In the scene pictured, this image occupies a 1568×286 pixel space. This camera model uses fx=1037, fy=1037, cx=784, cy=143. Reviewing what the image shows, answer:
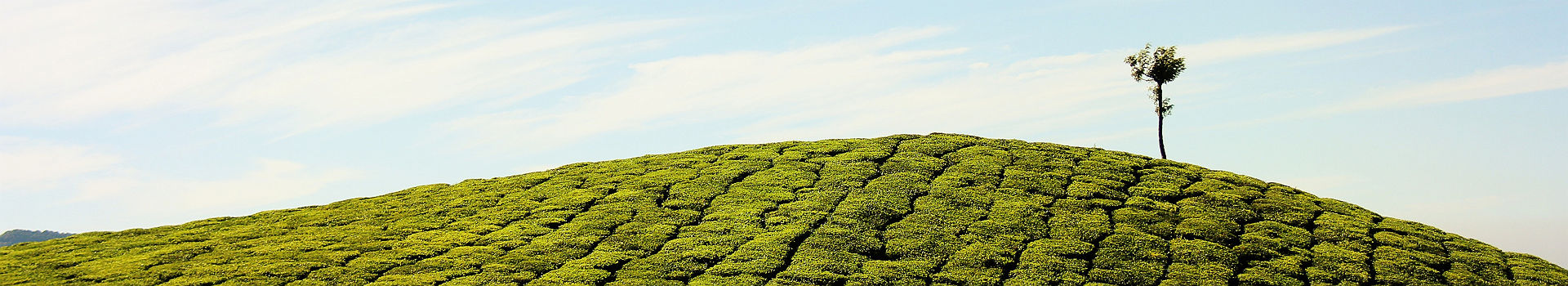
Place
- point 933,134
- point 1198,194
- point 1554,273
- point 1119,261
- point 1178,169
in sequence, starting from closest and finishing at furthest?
point 1119,261 < point 1554,273 < point 1198,194 < point 1178,169 < point 933,134

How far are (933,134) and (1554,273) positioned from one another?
64.7 feet

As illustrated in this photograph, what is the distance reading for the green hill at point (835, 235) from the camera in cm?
2814

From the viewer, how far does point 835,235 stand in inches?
1163

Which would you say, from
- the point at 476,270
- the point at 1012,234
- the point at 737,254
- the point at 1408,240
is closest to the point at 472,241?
the point at 476,270

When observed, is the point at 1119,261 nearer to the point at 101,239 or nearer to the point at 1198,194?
the point at 1198,194

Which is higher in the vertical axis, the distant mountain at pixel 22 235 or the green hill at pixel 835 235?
the distant mountain at pixel 22 235

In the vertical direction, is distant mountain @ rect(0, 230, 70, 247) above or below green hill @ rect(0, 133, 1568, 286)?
above

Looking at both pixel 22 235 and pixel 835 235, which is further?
pixel 22 235

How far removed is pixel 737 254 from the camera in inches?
1123

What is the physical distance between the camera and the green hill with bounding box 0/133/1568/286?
1108 inches

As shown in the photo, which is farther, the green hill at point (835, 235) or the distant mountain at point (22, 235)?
the distant mountain at point (22, 235)

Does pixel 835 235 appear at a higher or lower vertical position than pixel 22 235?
lower

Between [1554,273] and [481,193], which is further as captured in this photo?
[481,193]

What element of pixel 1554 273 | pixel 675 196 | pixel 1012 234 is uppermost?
pixel 675 196
